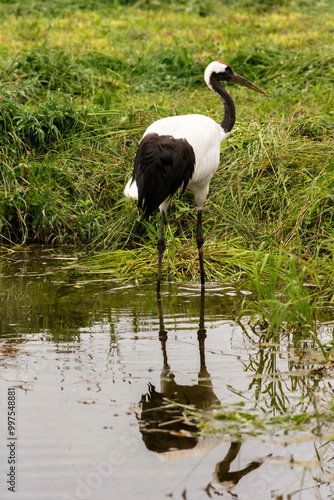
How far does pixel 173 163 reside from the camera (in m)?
5.67

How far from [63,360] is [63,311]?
3.22 feet

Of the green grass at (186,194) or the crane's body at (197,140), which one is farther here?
the green grass at (186,194)

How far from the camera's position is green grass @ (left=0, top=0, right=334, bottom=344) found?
6262mm

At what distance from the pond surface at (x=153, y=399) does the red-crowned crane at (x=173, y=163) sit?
0.70m

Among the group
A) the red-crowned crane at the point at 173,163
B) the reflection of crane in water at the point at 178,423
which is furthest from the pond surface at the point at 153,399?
the red-crowned crane at the point at 173,163

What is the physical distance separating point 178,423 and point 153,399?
33 centimetres

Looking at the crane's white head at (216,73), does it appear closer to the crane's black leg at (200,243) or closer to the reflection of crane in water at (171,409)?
the crane's black leg at (200,243)

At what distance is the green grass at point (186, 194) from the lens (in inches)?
247

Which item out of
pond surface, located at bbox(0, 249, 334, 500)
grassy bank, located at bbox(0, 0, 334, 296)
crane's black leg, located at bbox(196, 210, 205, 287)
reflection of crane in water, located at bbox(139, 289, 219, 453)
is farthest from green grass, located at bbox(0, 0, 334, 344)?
reflection of crane in water, located at bbox(139, 289, 219, 453)

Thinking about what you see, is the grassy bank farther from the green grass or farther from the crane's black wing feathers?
the crane's black wing feathers

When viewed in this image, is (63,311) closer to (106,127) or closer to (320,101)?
(106,127)

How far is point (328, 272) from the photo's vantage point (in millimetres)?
5551

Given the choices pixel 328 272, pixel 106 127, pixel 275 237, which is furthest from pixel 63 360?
pixel 106 127

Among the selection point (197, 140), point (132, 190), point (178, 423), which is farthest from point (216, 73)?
point (178, 423)
